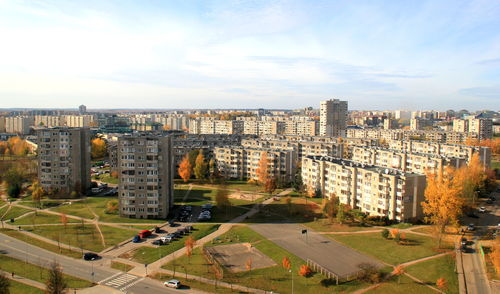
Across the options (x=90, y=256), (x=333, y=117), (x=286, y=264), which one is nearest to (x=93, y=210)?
(x=90, y=256)

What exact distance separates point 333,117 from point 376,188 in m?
91.8

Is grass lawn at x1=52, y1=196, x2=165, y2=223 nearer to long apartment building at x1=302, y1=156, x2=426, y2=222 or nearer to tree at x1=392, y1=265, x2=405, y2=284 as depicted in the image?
long apartment building at x1=302, y1=156, x2=426, y2=222

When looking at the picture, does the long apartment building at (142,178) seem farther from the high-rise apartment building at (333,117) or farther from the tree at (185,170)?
the high-rise apartment building at (333,117)

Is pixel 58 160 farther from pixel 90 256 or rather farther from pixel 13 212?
pixel 90 256

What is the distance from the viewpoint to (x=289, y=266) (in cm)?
2888

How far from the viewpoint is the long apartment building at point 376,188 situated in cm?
3925

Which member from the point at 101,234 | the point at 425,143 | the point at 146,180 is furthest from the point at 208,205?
the point at 425,143

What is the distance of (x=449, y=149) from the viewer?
66.4 meters

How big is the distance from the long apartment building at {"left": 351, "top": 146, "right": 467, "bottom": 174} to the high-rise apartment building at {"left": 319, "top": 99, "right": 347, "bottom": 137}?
60.5m

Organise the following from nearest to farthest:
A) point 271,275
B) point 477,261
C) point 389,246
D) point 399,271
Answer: point 399,271 → point 271,275 → point 477,261 → point 389,246

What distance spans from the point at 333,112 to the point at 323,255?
104 metres

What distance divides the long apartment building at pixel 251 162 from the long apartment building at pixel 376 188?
11.4m

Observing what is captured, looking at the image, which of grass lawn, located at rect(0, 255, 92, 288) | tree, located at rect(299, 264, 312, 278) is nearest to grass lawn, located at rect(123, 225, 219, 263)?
grass lawn, located at rect(0, 255, 92, 288)

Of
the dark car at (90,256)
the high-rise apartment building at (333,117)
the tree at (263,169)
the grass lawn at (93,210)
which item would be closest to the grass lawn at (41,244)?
the dark car at (90,256)
